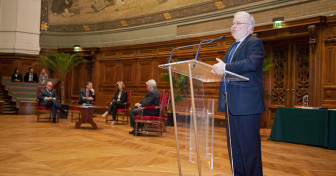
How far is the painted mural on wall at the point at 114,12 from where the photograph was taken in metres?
10.7

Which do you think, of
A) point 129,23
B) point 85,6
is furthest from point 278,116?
point 85,6

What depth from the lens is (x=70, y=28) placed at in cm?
1454

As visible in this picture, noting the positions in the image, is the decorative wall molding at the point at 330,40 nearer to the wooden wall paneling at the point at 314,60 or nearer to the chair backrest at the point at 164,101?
the wooden wall paneling at the point at 314,60

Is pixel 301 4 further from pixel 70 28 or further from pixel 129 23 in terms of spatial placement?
pixel 70 28

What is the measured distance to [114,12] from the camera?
13398 millimetres

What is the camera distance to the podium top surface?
75.5 inches

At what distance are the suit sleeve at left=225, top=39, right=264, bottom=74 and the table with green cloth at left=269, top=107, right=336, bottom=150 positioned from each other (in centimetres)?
385

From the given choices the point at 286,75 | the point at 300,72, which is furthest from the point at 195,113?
the point at 286,75

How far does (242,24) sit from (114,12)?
38.6 feet

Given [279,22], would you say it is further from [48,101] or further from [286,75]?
[48,101]

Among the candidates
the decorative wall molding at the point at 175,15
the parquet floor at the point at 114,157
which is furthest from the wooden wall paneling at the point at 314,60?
the parquet floor at the point at 114,157

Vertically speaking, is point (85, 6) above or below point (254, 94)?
above

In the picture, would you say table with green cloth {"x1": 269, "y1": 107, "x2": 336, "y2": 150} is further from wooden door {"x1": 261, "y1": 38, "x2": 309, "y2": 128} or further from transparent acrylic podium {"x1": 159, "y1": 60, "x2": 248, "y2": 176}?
transparent acrylic podium {"x1": 159, "y1": 60, "x2": 248, "y2": 176}

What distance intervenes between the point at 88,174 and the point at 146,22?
9.72 meters
